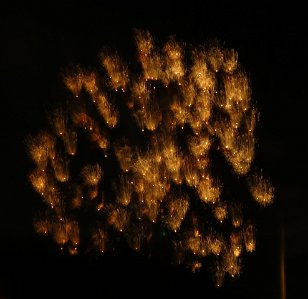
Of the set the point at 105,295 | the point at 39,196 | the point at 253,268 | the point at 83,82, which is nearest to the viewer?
the point at 105,295

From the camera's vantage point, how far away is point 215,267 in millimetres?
13148

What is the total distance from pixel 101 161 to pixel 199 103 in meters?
2.38

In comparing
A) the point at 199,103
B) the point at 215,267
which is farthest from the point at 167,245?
the point at 199,103

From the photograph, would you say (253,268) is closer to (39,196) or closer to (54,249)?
(54,249)

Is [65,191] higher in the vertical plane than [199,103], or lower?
lower

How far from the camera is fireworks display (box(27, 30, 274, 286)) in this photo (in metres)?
13.9

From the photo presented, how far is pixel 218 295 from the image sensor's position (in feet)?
38.7

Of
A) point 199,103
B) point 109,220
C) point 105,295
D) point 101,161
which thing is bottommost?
point 105,295

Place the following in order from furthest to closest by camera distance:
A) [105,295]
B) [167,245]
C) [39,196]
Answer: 1. [39,196]
2. [167,245]
3. [105,295]

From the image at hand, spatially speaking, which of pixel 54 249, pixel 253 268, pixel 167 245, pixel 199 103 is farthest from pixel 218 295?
pixel 199 103

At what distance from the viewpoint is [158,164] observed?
1531 centimetres

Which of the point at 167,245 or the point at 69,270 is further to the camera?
the point at 167,245

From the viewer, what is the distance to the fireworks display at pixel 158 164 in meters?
13.9

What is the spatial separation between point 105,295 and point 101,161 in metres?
3.92
